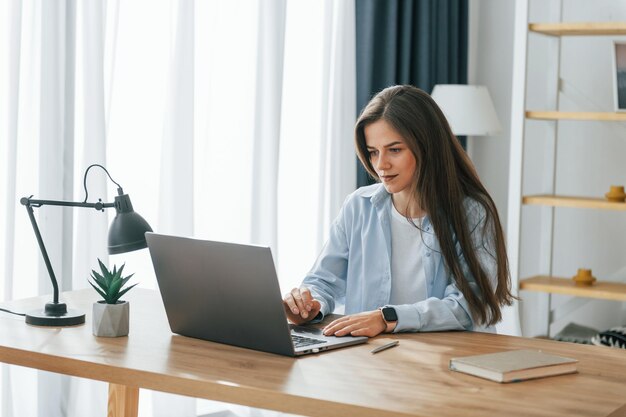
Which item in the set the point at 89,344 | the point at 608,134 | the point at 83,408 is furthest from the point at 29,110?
the point at 608,134

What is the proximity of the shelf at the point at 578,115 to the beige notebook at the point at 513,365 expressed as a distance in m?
2.22

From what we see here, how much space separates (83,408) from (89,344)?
1.27 m

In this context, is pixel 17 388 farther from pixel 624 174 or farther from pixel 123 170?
pixel 624 174

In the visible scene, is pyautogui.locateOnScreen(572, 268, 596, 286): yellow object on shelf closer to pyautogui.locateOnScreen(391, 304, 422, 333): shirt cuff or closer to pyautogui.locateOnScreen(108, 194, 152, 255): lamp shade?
A: pyautogui.locateOnScreen(391, 304, 422, 333): shirt cuff

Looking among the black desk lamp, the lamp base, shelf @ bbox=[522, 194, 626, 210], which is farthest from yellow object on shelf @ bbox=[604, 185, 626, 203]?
the lamp base

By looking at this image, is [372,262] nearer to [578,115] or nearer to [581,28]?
[578,115]

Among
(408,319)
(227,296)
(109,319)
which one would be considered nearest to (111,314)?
(109,319)

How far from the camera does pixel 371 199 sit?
96.5 inches

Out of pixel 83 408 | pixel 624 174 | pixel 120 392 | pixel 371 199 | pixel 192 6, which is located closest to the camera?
pixel 120 392

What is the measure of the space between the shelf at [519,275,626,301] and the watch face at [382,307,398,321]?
202 cm

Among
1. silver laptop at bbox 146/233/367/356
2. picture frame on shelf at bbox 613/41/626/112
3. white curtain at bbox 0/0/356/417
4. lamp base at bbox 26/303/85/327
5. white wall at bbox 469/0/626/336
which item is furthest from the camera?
white wall at bbox 469/0/626/336

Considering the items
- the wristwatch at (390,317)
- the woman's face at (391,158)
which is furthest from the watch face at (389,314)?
the woman's face at (391,158)

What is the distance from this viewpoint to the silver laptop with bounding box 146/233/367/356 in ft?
5.86

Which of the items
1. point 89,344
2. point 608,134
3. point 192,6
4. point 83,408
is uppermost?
point 192,6
